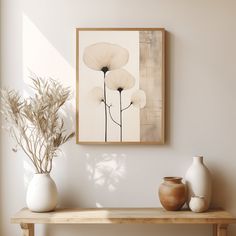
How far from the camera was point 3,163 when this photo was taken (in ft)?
10.9

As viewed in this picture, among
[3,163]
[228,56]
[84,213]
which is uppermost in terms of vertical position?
[228,56]

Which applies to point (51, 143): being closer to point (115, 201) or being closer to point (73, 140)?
point (73, 140)

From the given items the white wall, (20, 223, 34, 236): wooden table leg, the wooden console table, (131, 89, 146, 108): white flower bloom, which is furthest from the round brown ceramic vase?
(20, 223, 34, 236): wooden table leg

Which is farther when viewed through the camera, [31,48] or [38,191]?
[31,48]

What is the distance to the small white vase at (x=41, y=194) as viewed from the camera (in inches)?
120

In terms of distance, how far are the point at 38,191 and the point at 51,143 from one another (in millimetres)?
347

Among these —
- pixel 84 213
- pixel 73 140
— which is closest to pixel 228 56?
pixel 73 140

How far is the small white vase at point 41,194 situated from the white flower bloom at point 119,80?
0.83 m

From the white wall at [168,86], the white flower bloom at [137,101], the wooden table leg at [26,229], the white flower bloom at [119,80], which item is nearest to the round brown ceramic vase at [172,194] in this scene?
the white wall at [168,86]

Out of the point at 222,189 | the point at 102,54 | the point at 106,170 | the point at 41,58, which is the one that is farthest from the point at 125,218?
the point at 41,58

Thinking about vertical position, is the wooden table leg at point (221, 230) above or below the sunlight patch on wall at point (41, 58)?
below

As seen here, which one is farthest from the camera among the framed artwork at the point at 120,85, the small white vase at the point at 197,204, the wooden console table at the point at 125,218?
the framed artwork at the point at 120,85

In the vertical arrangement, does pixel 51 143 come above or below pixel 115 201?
above

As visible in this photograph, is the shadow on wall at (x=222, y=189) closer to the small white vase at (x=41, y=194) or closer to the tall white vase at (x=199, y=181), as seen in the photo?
the tall white vase at (x=199, y=181)
